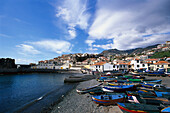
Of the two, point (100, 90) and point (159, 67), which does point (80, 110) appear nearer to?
point (100, 90)

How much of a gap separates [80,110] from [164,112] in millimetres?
7458

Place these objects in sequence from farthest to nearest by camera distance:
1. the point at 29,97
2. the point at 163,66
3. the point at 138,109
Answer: the point at 163,66 → the point at 29,97 → the point at 138,109

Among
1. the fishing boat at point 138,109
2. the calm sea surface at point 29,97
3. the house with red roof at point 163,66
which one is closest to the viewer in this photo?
the fishing boat at point 138,109

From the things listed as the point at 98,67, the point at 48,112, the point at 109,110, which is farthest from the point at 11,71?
the point at 109,110

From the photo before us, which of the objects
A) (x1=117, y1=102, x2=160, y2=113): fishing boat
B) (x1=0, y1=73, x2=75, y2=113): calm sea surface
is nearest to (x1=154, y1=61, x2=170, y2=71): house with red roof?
(x1=0, y1=73, x2=75, y2=113): calm sea surface

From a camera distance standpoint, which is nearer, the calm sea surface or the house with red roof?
the calm sea surface

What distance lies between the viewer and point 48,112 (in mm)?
10797

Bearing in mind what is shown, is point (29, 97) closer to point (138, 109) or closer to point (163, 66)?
point (138, 109)

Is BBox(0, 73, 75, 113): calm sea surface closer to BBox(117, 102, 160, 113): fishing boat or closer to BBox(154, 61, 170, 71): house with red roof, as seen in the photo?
BBox(117, 102, 160, 113): fishing boat

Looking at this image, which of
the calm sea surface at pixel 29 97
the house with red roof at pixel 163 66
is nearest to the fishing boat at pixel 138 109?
the calm sea surface at pixel 29 97

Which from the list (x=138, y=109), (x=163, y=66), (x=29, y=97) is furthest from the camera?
(x=163, y=66)

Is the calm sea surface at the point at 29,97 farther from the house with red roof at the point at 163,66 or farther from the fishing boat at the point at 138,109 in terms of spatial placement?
the house with red roof at the point at 163,66

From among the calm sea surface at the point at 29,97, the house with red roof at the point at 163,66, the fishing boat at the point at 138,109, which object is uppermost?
the house with red roof at the point at 163,66

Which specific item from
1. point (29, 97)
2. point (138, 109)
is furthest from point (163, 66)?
point (29, 97)
